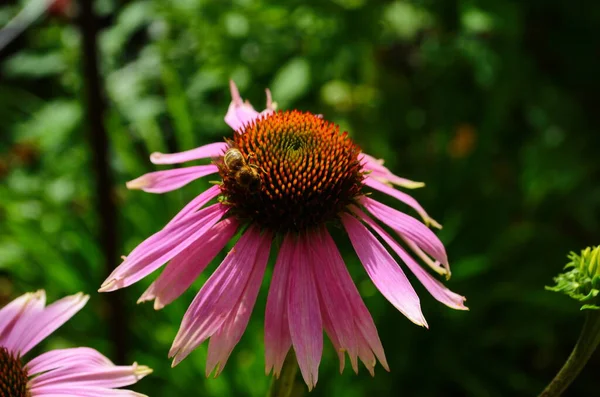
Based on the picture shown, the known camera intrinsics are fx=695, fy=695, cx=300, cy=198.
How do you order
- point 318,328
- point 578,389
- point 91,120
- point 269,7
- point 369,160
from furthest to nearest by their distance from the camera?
point 578,389
point 269,7
point 91,120
point 369,160
point 318,328

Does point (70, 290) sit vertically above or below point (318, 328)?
below

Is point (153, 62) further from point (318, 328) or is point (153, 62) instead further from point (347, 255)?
point (318, 328)

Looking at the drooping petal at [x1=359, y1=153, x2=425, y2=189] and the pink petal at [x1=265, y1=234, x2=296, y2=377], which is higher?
the drooping petal at [x1=359, y1=153, x2=425, y2=189]

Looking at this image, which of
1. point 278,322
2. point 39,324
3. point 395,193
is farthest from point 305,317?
point 39,324

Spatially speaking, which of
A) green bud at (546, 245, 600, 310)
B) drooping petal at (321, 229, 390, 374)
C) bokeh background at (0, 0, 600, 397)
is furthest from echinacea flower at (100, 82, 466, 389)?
bokeh background at (0, 0, 600, 397)

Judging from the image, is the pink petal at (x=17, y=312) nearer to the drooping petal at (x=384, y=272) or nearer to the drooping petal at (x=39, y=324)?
the drooping petal at (x=39, y=324)

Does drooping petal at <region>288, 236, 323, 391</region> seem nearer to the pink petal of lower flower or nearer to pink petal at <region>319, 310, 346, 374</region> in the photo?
pink petal at <region>319, 310, 346, 374</region>

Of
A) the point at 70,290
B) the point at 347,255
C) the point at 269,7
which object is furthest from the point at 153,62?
the point at 347,255
